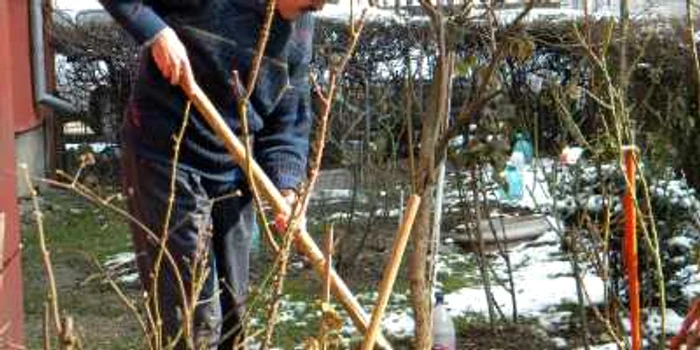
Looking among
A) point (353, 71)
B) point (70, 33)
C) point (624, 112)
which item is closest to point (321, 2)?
point (624, 112)

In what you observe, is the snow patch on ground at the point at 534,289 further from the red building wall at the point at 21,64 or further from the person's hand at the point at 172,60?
the red building wall at the point at 21,64

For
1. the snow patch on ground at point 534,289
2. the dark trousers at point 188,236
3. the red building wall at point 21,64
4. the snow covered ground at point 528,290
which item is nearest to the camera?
the dark trousers at point 188,236

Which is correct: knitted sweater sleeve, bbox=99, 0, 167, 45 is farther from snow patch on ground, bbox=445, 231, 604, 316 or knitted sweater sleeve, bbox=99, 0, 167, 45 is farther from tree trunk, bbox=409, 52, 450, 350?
snow patch on ground, bbox=445, 231, 604, 316

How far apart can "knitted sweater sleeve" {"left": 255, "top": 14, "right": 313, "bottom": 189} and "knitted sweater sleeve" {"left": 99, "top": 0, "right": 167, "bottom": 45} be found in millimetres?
441

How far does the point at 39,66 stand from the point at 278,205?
769 cm

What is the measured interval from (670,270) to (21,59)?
6215 mm

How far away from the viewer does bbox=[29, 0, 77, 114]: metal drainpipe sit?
9812 mm

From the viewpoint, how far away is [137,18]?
290 cm

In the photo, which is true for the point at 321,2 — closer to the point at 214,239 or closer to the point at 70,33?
the point at 214,239

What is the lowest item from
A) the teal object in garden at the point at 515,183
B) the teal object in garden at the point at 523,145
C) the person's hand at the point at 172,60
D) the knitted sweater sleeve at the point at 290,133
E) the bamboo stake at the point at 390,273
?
the teal object in garden at the point at 515,183

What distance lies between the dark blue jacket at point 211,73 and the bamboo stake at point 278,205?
16 centimetres

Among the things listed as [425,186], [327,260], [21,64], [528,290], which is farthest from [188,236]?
[21,64]

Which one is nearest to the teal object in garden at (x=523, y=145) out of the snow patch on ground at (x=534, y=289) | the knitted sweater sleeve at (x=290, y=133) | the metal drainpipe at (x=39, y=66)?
the snow patch on ground at (x=534, y=289)

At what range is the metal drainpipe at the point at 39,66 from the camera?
32.2ft
